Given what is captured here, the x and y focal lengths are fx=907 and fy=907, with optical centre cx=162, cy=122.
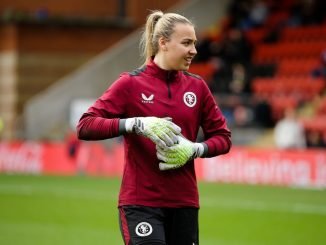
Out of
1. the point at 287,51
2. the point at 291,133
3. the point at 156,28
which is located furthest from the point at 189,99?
the point at 287,51

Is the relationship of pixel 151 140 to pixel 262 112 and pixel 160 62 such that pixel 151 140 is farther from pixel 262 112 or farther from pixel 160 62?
pixel 262 112

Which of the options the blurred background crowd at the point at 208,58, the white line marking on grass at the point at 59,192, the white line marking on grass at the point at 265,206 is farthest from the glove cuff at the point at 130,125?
the blurred background crowd at the point at 208,58

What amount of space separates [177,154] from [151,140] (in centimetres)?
21

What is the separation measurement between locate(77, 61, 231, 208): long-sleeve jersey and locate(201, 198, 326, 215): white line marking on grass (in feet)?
29.5

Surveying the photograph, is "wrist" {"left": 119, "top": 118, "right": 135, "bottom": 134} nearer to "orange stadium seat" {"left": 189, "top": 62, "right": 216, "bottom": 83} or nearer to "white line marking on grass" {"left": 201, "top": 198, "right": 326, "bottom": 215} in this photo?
Answer: "white line marking on grass" {"left": 201, "top": 198, "right": 326, "bottom": 215}

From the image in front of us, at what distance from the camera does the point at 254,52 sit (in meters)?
28.1

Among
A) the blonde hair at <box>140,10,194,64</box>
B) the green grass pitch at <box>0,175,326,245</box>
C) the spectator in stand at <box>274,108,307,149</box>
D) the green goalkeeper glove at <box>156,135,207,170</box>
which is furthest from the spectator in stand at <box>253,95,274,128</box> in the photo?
the green goalkeeper glove at <box>156,135,207,170</box>

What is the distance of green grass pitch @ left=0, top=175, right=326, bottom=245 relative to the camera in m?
11.9

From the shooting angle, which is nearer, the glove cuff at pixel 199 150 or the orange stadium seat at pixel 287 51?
the glove cuff at pixel 199 150

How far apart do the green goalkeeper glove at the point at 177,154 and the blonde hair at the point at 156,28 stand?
0.68 metres

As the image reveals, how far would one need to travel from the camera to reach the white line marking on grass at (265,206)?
15078mm

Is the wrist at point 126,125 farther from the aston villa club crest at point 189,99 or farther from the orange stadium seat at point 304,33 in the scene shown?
the orange stadium seat at point 304,33

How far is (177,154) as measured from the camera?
574 cm

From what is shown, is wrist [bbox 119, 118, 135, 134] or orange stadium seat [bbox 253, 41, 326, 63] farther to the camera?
orange stadium seat [bbox 253, 41, 326, 63]
